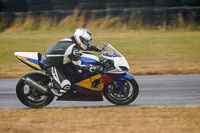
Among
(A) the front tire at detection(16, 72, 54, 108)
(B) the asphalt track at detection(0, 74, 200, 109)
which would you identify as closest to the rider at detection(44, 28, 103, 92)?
(A) the front tire at detection(16, 72, 54, 108)

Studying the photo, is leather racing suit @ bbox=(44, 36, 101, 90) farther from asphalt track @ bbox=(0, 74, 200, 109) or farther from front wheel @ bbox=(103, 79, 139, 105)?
asphalt track @ bbox=(0, 74, 200, 109)

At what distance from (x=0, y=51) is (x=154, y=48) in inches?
253

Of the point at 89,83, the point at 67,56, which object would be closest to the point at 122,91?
the point at 89,83

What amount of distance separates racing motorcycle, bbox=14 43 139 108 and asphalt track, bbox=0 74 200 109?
41 cm

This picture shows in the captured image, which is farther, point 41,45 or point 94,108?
point 41,45

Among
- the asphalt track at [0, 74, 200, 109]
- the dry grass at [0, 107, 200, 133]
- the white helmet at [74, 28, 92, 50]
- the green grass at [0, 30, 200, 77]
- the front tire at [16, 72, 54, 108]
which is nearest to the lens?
the dry grass at [0, 107, 200, 133]

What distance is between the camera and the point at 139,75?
432 inches

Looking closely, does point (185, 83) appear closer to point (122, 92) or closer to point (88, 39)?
point (122, 92)

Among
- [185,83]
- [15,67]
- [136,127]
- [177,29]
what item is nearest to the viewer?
[136,127]

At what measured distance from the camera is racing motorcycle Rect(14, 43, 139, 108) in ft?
23.8

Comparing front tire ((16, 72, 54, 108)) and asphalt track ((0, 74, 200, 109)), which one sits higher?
front tire ((16, 72, 54, 108))

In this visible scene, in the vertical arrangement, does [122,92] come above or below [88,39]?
below

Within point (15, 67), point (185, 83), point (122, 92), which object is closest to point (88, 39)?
point (122, 92)

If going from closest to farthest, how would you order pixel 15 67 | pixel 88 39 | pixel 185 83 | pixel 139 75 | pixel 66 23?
pixel 88 39, pixel 185 83, pixel 139 75, pixel 15 67, pixel 66 23
